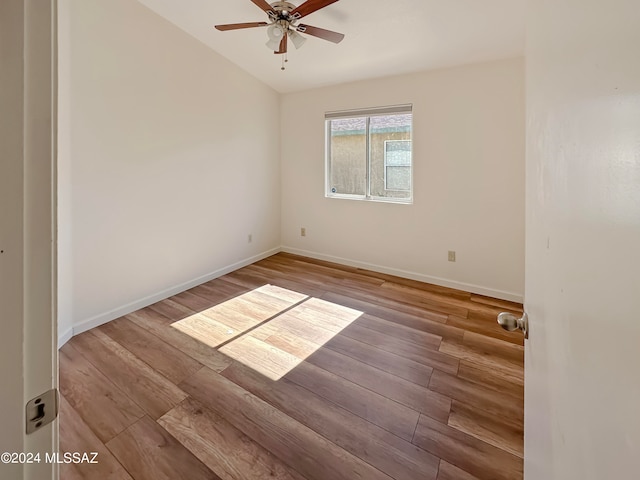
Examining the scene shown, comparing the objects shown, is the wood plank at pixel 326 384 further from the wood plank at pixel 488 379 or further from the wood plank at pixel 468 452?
the wood plank at pixel 488 379

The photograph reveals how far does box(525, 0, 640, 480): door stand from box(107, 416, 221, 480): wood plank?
133 centimetres

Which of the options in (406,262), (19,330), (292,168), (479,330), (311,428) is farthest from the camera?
(292,168)

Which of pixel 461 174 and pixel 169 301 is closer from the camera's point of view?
pixel 169 301

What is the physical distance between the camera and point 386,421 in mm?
1510

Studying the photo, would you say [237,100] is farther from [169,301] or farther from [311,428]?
[311,428]

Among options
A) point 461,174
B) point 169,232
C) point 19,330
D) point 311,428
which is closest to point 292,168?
point 169,232

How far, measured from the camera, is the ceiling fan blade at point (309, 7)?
1876 millimetres

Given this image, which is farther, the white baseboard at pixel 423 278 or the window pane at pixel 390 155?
the window pane at pixel 390 155

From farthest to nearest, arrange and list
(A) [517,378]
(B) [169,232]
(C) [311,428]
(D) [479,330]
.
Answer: (B) [169,232], (D) [479,330], (A) [517,378], (C) [311,428]

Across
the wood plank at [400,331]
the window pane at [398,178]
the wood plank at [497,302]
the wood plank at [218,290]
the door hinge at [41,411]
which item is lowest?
the wood plank at [400,331]

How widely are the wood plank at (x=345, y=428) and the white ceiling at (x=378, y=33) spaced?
2.84 m

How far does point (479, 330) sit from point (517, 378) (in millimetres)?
584

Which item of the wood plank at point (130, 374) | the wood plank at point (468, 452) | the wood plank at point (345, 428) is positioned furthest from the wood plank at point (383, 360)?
the wood plank at point (130, 374)

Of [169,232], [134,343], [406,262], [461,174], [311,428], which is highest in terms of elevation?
[461,174]
